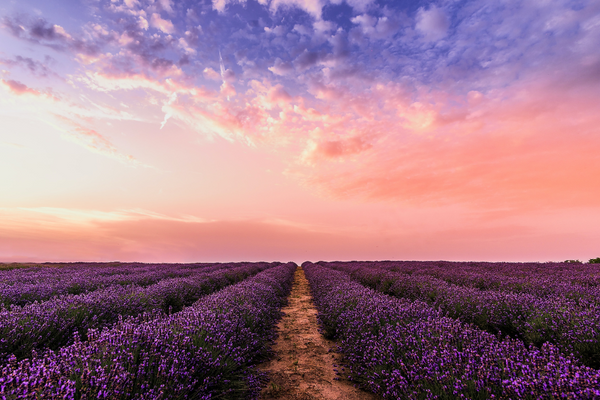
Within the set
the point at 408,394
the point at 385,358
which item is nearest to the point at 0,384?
the point at 408,394

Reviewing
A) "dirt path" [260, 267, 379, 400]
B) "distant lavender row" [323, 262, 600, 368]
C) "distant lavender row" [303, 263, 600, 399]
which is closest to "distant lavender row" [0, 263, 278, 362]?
"dirt path" [260, 267, 379, 400]

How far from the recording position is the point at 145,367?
2.52 metres

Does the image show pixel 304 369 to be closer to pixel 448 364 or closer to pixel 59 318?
pixel 448 364

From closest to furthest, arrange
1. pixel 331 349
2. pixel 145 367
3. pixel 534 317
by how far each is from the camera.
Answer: pixel 145 367 < pixel 534 317 < pixel 331 349

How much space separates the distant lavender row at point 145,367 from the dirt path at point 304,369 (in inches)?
18.6

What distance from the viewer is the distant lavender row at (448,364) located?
2.11m

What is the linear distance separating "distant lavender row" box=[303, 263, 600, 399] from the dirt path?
0.31 metres

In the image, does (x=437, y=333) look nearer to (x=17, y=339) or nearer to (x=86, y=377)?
(x=86, y=377)

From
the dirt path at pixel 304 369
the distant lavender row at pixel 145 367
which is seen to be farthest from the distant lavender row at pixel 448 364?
the distant lavender row at pixel 145 367

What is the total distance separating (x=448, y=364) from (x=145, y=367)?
289cm

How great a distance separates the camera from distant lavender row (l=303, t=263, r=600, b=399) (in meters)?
2.11

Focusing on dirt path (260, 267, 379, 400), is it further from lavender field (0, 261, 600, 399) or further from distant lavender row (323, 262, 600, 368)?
distant lavender row (323, 262, 600, 368)

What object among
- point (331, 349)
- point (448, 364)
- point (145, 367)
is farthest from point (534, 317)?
point (145, 367)

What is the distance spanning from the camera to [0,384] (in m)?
1.74
